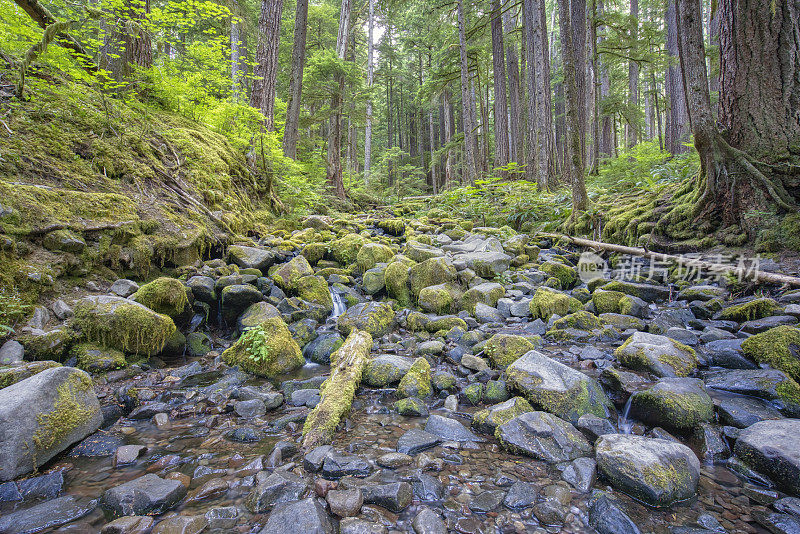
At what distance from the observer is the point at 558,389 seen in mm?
2875

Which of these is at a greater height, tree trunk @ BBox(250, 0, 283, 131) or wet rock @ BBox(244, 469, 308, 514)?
tree trunk @ BBox(250, 0, 283, 131)

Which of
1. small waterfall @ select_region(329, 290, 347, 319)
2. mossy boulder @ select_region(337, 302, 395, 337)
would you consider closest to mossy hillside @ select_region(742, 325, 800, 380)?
mossy boulder @ select_region(337, 302, 395, 337)

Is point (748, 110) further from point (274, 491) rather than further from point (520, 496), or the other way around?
point (274, 491)

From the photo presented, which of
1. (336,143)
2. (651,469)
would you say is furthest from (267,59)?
(651,469)

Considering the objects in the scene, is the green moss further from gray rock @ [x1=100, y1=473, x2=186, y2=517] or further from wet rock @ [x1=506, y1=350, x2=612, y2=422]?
wet rock @ [x1=506, y1=350, x2=612, y2=422]

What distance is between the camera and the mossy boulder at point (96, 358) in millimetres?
3324

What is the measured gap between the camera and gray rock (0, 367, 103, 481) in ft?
6.81

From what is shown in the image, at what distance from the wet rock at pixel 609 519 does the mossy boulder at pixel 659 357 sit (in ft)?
6.51

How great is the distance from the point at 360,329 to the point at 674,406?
3467 mm

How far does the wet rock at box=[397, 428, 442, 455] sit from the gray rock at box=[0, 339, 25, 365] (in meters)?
3.31

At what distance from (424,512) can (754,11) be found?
314 inches

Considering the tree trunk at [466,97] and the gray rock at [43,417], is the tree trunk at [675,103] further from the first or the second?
the gray rock at [43,417]

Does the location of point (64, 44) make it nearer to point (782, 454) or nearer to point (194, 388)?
point (194, 388)

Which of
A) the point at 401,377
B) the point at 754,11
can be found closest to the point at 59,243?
the point at 401,377
